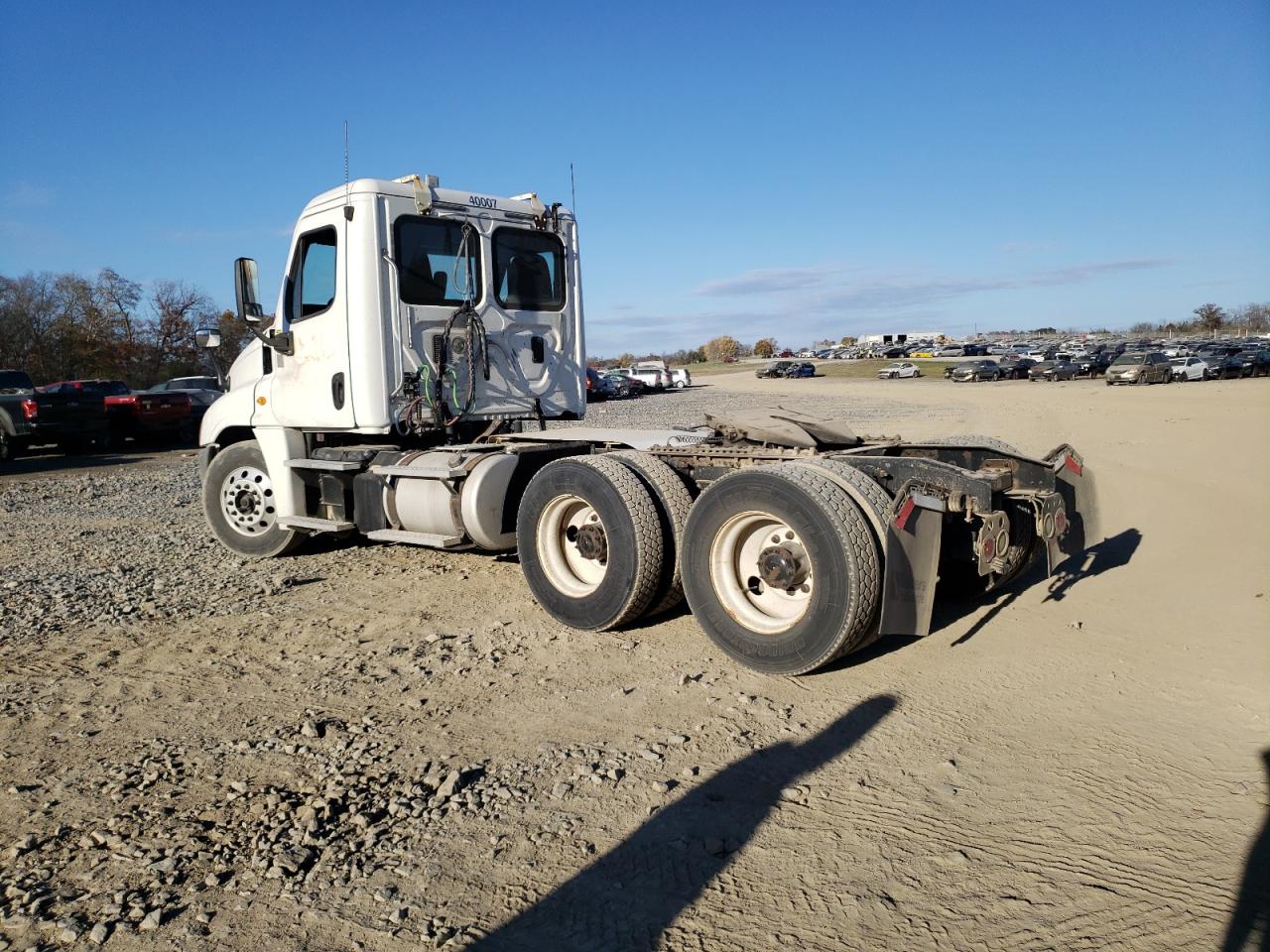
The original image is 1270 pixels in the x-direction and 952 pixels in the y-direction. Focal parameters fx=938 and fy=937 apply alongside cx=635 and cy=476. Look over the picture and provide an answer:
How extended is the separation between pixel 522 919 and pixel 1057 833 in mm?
1938

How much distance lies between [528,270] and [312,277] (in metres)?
1.81

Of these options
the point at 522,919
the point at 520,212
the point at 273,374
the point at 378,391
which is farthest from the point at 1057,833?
the point at 273,374

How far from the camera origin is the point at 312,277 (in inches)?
310

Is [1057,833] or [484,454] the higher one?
[484,454]

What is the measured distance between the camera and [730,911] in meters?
2.99

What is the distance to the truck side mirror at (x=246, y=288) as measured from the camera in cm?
783

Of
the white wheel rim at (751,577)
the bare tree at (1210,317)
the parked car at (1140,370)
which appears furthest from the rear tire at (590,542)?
the bare tree at (1210,317)

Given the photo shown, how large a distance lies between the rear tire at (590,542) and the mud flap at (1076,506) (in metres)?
2.52

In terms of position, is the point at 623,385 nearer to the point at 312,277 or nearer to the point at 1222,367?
the point at 1222,367

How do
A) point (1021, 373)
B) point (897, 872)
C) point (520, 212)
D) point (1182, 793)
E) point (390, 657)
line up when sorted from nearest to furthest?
point (897, 872) → point (1182, 793) → point (390, 657) → point (520, 212) → point (1021, 373)

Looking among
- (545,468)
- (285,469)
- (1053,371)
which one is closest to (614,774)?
(545,468)

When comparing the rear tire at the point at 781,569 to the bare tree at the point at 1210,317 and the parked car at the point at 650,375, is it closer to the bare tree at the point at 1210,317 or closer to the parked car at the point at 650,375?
the parked car at the point at 650,375

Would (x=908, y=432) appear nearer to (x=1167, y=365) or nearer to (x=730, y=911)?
(x=730, y=911)

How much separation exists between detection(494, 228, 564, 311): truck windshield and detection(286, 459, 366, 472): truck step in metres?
1.84
